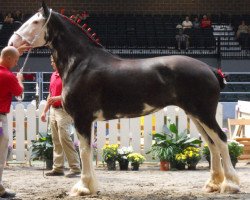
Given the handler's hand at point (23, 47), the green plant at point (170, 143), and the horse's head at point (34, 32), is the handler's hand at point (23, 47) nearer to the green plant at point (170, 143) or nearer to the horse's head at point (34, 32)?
the horse's head at point (34, 32)

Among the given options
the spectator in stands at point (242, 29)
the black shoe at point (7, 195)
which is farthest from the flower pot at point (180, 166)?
the spectator in stands at point (242, 29)

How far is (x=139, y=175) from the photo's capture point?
34.6 feet

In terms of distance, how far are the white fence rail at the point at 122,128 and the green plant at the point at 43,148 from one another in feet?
1.94

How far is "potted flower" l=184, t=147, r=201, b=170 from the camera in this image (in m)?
11.2

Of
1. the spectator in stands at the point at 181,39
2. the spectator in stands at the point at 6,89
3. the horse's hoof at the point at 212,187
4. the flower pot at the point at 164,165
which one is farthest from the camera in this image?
the spectator in stands at the point at 181,39

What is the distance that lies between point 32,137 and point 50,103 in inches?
87.0

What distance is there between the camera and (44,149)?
11555mm

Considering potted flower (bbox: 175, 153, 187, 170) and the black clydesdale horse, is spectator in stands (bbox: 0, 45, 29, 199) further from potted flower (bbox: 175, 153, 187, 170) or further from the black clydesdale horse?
potted flower (bbox: 175, 153, 187, 170)

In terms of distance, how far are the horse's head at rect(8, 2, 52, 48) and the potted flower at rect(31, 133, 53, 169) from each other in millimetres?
3703

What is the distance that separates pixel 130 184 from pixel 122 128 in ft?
9.41

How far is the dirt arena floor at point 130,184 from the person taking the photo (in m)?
7.94

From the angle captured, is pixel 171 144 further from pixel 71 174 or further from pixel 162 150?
pixel 71 174

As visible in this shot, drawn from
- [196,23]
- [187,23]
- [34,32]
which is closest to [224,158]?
[34,32]

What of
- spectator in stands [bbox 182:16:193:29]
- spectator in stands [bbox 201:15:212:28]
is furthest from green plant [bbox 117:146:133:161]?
spectator in stands [bbox 201:15:212:28]
